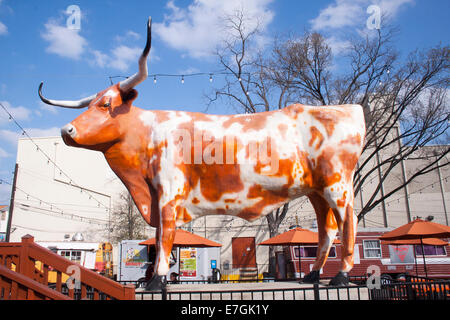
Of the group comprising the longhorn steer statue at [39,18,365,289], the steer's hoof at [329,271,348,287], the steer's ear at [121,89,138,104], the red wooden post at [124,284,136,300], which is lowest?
the red wooden post at [124,284,136,300]

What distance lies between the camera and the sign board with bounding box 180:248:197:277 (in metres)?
17.9

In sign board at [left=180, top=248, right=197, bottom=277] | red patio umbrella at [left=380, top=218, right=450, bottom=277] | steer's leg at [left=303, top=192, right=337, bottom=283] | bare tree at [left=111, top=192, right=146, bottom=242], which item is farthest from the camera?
bare tree at [left=111, top=192, right=146, bottom=242]

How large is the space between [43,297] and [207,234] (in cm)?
2359

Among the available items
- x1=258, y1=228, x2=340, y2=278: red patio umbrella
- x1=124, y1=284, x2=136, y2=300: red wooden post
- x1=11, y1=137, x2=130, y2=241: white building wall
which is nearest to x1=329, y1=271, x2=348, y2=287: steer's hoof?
x1=124, y1=284, x2=136, y2=300: red wooden post

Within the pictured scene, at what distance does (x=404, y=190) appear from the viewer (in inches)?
1085

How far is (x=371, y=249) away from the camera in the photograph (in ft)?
55.5

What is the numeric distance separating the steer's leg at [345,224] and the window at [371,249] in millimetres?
12476

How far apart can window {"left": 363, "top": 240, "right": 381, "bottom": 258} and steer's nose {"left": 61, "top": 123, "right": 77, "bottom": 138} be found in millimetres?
14986

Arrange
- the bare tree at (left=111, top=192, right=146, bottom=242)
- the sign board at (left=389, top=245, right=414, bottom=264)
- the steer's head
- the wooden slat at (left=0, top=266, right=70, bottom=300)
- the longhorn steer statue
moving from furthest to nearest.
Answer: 1. the bare tree at (left=111, top=192, right=146, bottom=242)
2. the sign board at (left=389, top=245, right=414, bottom=264)
3. the longhorn steer statue
4. the steer's head
5. the wooden slat at (left=0, top=266, right=70, bottom=300)

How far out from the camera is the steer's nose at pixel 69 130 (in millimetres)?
4918

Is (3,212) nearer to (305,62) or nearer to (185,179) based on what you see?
(305,62)

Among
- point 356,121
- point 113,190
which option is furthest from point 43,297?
point 113,190

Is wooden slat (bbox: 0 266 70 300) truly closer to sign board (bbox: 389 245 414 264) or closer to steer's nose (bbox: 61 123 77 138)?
steer's nose (bbox: 61 123 77 138)

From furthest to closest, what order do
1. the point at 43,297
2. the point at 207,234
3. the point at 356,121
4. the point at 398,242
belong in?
the point at 207,234 < the point at 398,242 < the point at 356,121 < the point at 43,297
